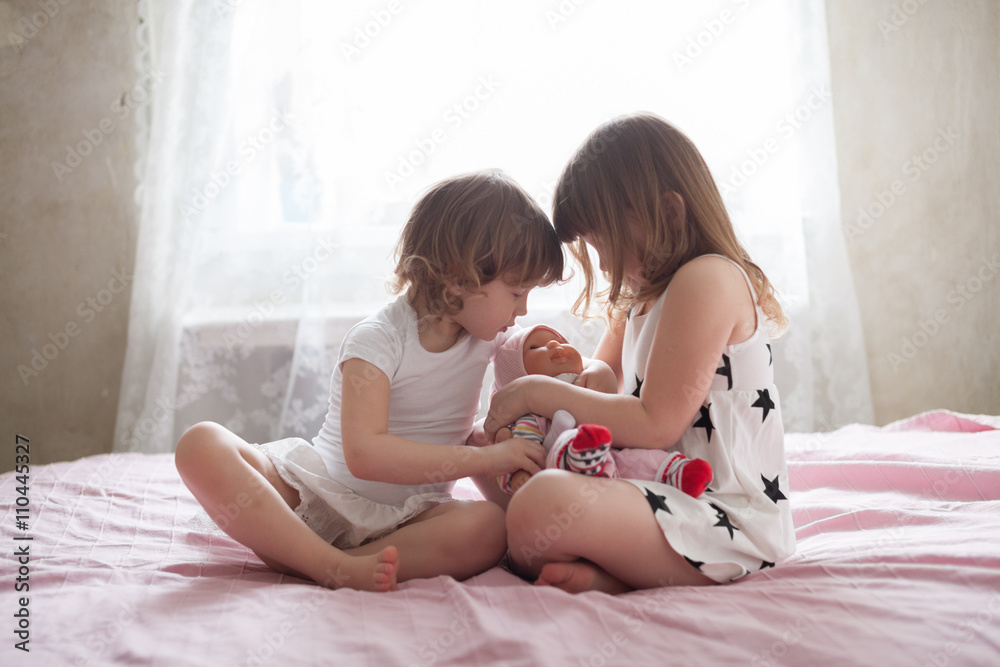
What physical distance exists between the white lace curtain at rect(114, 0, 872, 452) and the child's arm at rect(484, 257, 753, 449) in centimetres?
95

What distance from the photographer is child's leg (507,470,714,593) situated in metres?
0.81

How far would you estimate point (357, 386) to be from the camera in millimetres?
980

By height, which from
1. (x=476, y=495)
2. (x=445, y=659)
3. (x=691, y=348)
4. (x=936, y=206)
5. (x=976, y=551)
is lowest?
(x=476, y=495)

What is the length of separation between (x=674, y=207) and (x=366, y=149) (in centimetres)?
113

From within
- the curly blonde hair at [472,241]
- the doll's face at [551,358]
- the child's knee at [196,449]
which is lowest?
the child's knee at [196,449]

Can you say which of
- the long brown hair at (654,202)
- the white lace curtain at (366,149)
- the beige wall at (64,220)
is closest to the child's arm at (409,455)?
the long brown hair at (654,202)

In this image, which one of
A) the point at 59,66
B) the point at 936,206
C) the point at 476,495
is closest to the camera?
the point at 476,495

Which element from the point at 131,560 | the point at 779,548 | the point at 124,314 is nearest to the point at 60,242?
the point at 124,314

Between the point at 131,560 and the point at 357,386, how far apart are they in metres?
0.36

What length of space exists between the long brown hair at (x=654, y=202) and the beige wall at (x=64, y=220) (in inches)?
59.6

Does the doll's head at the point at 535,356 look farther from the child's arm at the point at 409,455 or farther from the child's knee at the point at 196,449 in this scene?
the child's knee at the point at 196,449

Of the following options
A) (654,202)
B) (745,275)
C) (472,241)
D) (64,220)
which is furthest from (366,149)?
(745,275)

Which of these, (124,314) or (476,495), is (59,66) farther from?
(476,495)

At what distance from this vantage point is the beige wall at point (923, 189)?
2037 millimetres
